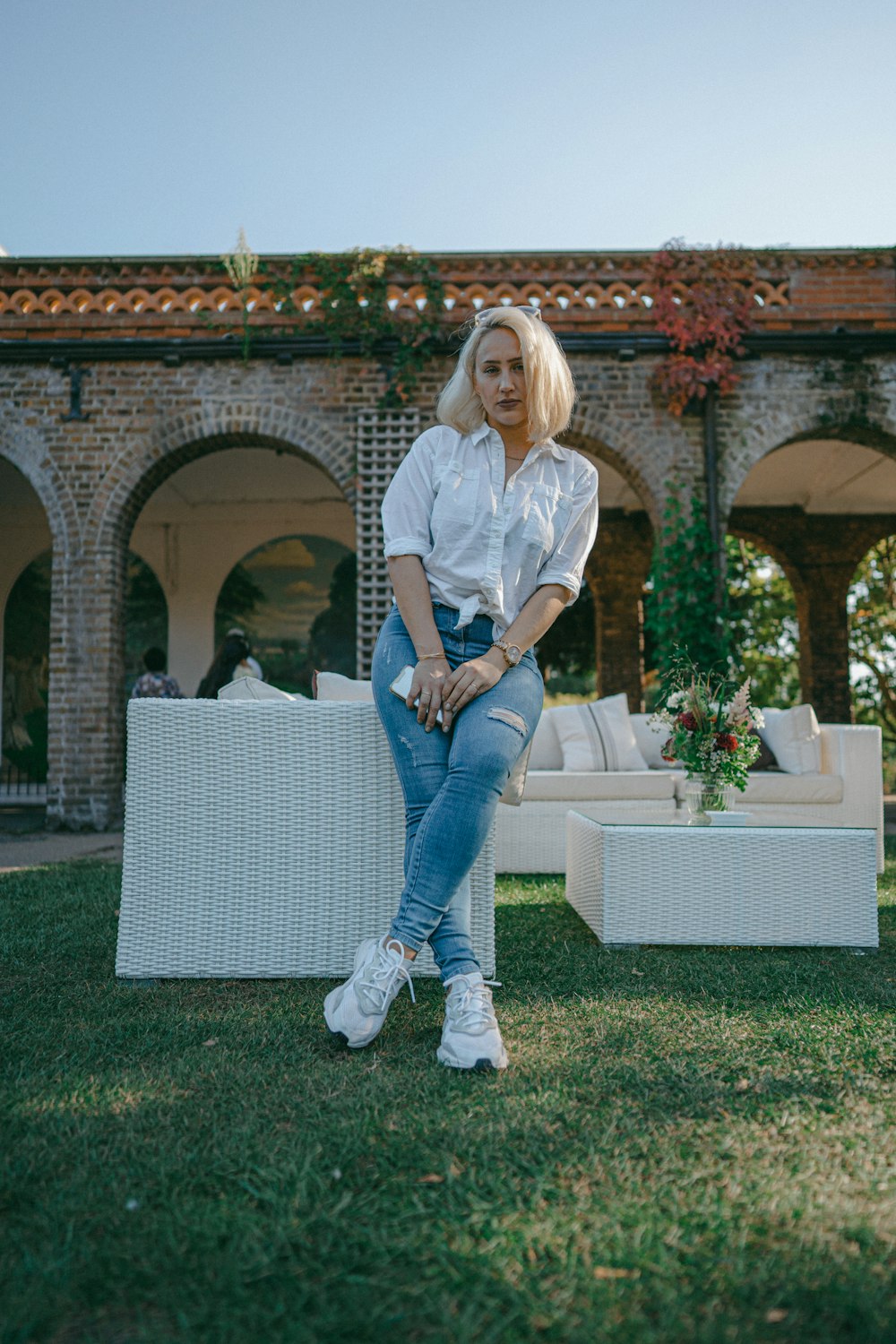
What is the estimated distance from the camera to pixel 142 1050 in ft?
5.93

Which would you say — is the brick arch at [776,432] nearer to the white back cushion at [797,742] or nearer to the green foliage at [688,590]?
the green foliage at [688,590]

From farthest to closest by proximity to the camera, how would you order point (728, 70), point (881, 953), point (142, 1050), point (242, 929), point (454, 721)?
point (728, 70) → point (881, 953) → point (242, 929) → point (454, 721) → point (142, 1050)

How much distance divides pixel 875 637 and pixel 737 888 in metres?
13.6

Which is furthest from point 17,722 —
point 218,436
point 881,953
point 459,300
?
point 881,953

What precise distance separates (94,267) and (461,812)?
25.2 feet

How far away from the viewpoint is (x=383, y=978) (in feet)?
5.85

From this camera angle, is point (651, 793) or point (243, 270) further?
point (243, 270)

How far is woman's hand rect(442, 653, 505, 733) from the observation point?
6.26 feet

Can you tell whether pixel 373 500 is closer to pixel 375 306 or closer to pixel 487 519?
pixel 375 306

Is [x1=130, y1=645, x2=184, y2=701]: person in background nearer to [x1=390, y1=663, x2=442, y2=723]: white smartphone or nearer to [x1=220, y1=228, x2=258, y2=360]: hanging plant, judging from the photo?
[x1=220, y1=228, x2=258, y2=360]: hanging plant

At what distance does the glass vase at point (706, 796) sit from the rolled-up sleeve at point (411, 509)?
201 cm

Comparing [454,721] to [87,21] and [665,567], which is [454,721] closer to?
[665,567]

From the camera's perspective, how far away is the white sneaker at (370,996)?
70.2 inches

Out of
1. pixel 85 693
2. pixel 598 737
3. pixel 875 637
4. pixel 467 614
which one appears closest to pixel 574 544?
pixel 467 614
